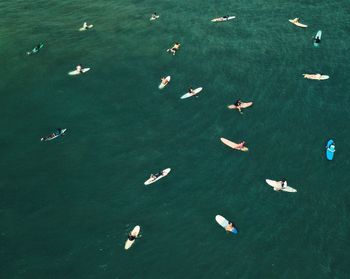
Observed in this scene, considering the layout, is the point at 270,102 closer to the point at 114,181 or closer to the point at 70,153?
the point at 114,181

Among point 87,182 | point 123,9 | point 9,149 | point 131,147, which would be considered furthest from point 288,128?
point 123,9

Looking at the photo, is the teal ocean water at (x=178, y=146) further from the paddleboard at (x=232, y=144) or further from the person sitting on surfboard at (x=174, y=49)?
the person sitting on surfboard at (x=174, y=49)

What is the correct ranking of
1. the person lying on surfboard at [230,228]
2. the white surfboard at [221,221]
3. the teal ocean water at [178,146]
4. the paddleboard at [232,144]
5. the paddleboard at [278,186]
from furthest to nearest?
the paddleboard at [232,144] < the paddleboard at [278,186] < the white surfboard at [221,221] < the person lying on surfboard at [230,228] < the teal ocean water at [178,146]

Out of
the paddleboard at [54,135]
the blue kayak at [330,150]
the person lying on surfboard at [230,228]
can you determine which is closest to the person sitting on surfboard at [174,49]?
the paddleboard at [54,135]

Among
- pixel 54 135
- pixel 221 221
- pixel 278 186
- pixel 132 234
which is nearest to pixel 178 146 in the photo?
pixel 221 221

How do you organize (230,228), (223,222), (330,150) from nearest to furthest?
(230,228)
(223,222)
(330,150)

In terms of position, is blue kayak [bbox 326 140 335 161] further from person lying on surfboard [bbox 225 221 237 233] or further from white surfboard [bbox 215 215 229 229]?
white surfboard [bbox 215 215 229 229]

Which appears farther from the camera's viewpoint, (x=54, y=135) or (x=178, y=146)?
(x=54, y=135)

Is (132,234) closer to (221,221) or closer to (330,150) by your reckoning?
(221,221)

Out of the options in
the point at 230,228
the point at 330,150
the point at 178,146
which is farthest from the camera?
the point at 178,146
